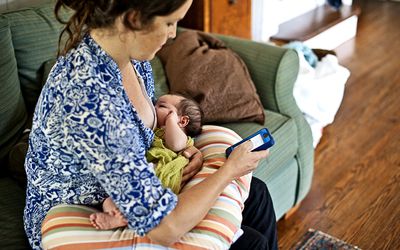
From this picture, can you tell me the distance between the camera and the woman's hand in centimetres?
126

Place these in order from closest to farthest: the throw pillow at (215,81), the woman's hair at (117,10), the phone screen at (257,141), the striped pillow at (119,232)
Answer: the woman's hair at (117,10)
the striped pillow at (119,232)
the phone screen at (257,141)
the throw pillow at (215,81)

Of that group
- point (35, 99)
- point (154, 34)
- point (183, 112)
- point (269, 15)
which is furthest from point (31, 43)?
point (269, 15)

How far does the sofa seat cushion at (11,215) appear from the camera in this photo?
4.44ft

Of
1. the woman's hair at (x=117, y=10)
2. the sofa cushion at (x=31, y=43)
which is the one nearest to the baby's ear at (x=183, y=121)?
the woman's hair at (x=117, y=10)

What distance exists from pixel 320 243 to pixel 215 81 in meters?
0.73

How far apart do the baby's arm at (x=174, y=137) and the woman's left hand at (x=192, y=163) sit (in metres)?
0.02

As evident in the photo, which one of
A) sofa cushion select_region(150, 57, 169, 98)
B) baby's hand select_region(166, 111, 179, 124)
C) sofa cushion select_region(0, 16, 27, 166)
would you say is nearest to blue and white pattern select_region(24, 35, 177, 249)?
baby's hand select_region(166, 111, 179, 124)

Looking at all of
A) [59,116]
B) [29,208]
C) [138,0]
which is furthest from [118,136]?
[29,208]

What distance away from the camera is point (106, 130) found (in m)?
1.05

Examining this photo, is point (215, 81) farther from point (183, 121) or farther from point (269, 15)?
point (269, 15)

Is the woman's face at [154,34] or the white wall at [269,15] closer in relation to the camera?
the woman's face at [154,34]

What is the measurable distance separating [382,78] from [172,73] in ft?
6.26

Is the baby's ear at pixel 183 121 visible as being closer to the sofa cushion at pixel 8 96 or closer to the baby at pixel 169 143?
the baby at pixel 169 143

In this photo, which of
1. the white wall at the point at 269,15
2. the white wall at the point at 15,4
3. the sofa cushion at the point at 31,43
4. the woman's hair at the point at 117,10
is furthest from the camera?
the white wall at the point at 269,15
